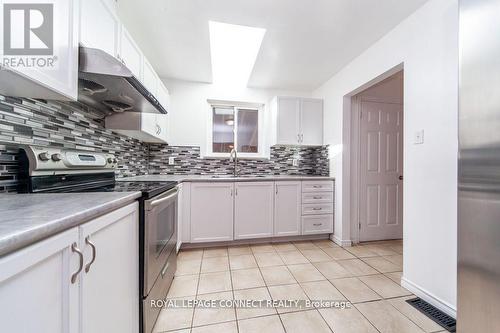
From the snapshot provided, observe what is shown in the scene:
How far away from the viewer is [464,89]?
1.04 m

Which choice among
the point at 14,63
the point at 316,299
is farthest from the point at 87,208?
the point at 316,299

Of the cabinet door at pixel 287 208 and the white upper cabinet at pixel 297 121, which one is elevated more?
the white upper cabinet at pixel 297 121

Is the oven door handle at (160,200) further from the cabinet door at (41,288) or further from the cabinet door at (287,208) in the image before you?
the cabinet door at (287,208)

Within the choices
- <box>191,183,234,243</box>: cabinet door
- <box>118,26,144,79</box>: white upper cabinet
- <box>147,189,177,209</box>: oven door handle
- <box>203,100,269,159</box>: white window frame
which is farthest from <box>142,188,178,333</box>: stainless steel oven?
<box>203,100,269,159</box>: white window frame

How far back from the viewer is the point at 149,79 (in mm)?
2160

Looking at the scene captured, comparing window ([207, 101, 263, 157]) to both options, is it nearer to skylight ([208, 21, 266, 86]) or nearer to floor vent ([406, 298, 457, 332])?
skylight ([208, 21, 266, 86])

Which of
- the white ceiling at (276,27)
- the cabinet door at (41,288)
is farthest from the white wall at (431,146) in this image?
the cabinet door at (41,288)

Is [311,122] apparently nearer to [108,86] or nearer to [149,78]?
[149,78]

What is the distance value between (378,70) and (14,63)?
8.65 feet

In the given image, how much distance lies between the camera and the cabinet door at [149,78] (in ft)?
6.69

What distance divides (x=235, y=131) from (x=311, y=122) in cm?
122

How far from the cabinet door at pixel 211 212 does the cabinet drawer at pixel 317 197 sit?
1028 mm

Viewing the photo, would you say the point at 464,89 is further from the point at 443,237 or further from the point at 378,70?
the point at 378,70

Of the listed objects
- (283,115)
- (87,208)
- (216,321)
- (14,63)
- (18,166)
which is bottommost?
(216,321)
